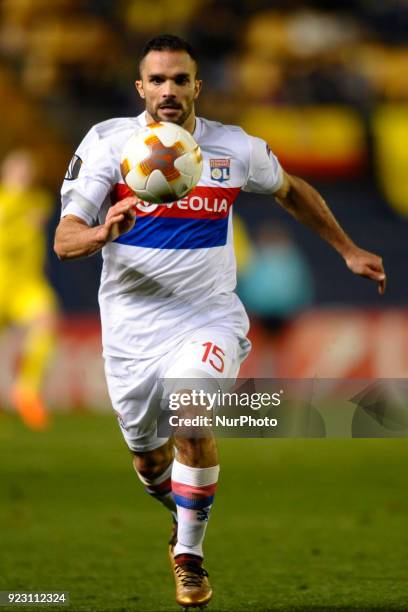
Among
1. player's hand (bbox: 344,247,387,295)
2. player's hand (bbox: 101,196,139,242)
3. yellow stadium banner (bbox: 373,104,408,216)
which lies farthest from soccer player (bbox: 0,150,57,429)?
player's hand (bbox: 101,196,139,242)

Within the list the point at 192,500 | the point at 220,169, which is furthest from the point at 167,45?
the point at 192,500

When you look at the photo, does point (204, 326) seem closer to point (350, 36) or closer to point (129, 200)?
point (129, 200)

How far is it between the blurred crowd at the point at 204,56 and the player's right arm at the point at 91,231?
1108cm

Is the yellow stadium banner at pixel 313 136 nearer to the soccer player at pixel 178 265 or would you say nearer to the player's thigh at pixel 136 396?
the soccer player at pixel 178 265

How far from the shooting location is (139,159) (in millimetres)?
4438

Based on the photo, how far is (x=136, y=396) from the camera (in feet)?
16.4

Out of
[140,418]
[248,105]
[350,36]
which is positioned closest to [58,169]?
[248,105]

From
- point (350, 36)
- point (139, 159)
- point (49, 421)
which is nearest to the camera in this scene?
point (139, 159)

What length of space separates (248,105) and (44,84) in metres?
2.59

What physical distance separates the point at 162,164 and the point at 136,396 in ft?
3.44

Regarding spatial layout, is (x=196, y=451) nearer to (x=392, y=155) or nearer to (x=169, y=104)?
(x=169, y=104)

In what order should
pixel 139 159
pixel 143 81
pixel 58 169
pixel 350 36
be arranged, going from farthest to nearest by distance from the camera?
pixel 350 36, pixel 58 169, pixel 143 81, pixel 139 159

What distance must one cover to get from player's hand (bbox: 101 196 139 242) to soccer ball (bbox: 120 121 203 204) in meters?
0.26

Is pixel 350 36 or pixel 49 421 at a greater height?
pixel 350 36
